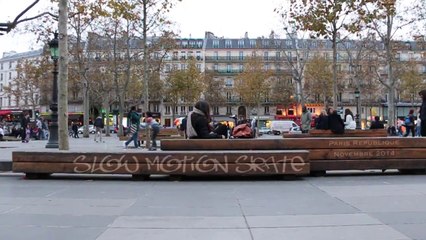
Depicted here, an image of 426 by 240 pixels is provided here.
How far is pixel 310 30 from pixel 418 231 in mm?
22311

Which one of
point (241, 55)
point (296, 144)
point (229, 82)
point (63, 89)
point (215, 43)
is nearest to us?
point (296, 144)

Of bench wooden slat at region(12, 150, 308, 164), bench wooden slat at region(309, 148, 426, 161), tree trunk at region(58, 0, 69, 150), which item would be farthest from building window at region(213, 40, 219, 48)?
bench wooden slat at region(12, 150, 308, 164)

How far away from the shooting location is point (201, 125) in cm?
1153

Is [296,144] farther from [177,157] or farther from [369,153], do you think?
[177,157]

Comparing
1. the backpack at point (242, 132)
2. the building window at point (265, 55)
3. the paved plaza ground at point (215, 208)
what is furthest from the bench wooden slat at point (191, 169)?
the building window at point (265, 55)

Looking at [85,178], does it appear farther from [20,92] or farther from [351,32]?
[20,92]

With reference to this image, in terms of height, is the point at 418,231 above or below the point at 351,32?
below

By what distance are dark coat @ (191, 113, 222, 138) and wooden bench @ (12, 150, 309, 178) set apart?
113 centimetres

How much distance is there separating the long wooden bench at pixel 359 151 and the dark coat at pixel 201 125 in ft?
1.09

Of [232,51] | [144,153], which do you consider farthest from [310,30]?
[232,51]

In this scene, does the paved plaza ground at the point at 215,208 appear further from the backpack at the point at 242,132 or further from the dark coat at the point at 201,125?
the backpack at the point at 242,132

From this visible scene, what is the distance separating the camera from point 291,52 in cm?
10088

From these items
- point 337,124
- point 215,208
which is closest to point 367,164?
point 337,124

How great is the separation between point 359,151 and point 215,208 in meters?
4.95
